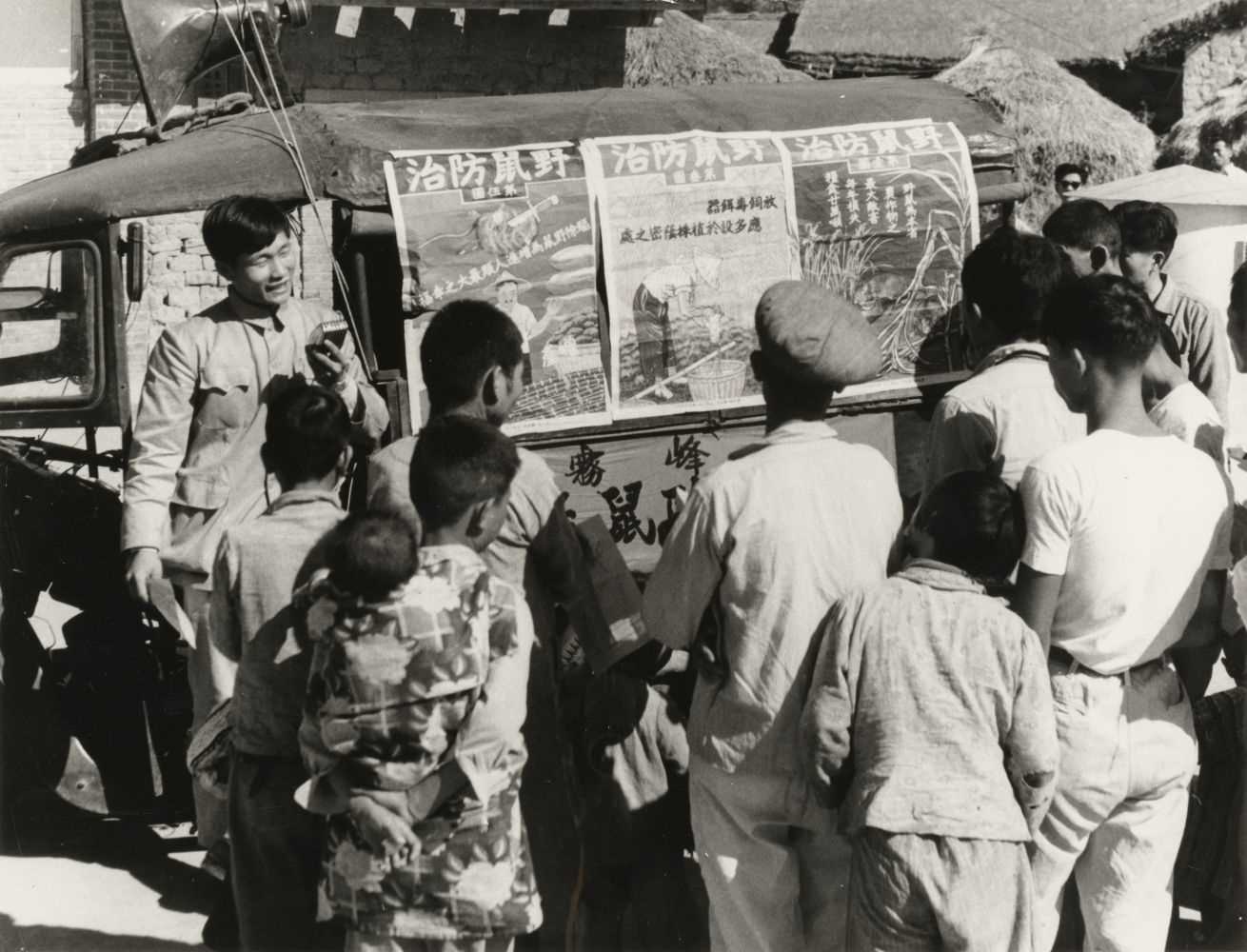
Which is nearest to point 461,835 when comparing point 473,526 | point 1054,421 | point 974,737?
point 473,526

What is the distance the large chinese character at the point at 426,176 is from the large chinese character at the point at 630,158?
1.82ft

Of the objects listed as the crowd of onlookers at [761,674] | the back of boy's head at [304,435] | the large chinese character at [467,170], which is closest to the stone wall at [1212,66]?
the large chinese character at [467,170]

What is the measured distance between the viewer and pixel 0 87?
11.5 metres

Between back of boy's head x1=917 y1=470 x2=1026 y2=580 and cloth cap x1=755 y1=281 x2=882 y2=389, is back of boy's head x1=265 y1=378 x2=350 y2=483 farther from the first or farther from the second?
back of boy's head x1=917 y1=470 x2=1026 y2=580

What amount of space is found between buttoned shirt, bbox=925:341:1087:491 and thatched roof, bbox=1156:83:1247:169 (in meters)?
9.02

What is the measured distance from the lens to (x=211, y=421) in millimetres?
4195

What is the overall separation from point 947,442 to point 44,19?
10.2 m

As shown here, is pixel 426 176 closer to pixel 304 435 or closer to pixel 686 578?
pixel 304 435

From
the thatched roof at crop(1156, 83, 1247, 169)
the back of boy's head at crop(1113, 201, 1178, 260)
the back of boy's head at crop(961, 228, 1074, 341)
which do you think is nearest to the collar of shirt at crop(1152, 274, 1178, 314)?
the back of boy's head at crop(1113, 201, 1178, 260)

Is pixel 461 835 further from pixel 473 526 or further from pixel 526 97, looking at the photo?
pixel 526 97

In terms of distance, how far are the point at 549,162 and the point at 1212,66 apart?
35.7ft

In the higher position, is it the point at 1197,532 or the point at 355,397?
the point at 355,397

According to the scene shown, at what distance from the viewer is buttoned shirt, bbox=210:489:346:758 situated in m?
3.11

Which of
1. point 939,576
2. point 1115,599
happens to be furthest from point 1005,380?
point 939,576
